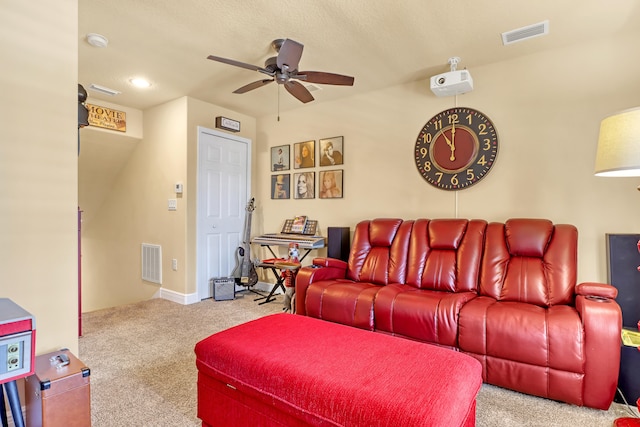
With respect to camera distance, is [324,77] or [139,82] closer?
[324,77]

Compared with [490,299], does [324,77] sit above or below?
above

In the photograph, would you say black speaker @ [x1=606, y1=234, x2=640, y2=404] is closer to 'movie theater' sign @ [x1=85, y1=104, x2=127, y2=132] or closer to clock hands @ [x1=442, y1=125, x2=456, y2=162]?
clock hands @ [x1=442, y1=125, x2=456, y2=162]

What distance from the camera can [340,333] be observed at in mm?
1793

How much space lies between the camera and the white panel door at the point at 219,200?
4367 millimetres

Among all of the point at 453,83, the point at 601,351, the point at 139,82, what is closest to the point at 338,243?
the point at 453,83

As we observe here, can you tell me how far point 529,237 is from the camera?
2.61 m

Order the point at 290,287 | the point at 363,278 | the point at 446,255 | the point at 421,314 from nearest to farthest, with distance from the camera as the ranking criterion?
1. the point at 421,314
2. the point at 446,255
3. the point at 363,278
4. the point at 290,287

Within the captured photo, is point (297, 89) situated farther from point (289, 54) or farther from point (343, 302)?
point (343, 302)

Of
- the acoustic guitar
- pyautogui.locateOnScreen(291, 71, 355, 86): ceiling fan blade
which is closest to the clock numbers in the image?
pyautogui.locateOnScreen(291, 71, 355, 86): ceiling fan blade

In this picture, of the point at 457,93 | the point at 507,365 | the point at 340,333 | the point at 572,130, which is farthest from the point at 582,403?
the point at 457,93

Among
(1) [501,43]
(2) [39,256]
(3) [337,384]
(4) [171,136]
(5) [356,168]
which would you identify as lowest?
(3) [337,384]

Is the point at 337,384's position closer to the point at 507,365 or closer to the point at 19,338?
the point at 19,338

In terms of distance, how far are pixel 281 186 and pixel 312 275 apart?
2.07 metres

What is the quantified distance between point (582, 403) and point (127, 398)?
273 centimetres
